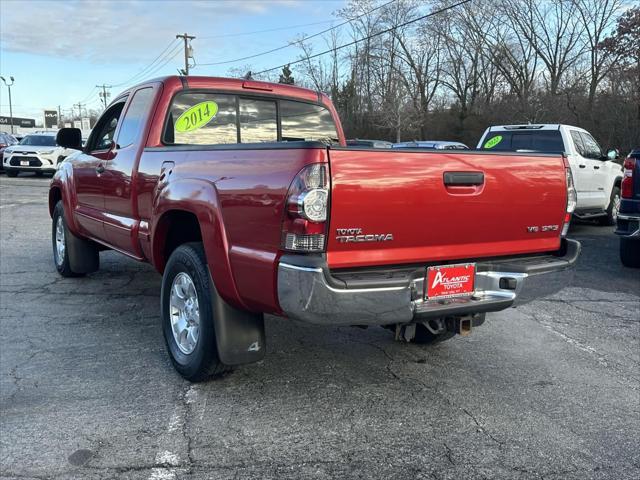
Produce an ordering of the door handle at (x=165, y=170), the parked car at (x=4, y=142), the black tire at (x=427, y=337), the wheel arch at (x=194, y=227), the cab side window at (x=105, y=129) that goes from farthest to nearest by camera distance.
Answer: the parked car at (x=4, y=142)
the cab side window at (x=105, y=129)
the black tire at (x=427, y=337)
the door handle at (x=165, y=170)
the wheel arch at (x=194, y=227)

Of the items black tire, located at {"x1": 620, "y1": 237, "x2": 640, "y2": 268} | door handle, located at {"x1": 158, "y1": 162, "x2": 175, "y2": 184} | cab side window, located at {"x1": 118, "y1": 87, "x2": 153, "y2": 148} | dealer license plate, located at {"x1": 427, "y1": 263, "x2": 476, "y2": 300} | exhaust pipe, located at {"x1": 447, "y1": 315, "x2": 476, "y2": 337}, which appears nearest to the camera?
dealer license plate, located at {"x1": 427, "y1": 263, "x2": 476, "y2": 300}

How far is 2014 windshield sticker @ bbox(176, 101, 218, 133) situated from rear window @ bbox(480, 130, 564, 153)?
6.86m

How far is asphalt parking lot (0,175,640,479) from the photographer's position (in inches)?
117

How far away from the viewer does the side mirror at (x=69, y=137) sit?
604 centimetres

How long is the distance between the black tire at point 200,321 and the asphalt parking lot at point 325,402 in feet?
0.47

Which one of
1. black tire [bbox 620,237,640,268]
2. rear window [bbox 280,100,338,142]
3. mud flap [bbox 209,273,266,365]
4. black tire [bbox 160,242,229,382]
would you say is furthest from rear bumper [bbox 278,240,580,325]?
black tire [bbox 620,237,640,268]

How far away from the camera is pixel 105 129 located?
5.81 m

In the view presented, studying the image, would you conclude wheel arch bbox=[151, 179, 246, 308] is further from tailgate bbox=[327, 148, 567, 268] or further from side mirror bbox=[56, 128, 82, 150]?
side mirror bbox=[56, 128, 82, 150]

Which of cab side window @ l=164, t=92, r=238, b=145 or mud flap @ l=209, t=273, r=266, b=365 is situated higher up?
cab side window @ l=164, t=92, r=238, b=145

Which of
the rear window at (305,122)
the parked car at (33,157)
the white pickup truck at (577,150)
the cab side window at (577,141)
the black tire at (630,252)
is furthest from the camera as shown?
the parked car at (33,157)

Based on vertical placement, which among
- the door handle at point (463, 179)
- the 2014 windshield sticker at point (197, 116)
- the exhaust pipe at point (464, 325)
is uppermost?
the 2014 windshield sticker at point (197, 116)

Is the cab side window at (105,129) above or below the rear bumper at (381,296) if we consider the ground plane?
above

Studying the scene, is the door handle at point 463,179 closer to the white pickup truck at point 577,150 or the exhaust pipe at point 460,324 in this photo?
the exhaust pipe at point 460,324

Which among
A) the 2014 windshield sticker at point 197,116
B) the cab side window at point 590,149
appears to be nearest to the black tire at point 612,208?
the cab side window at point 590,149
